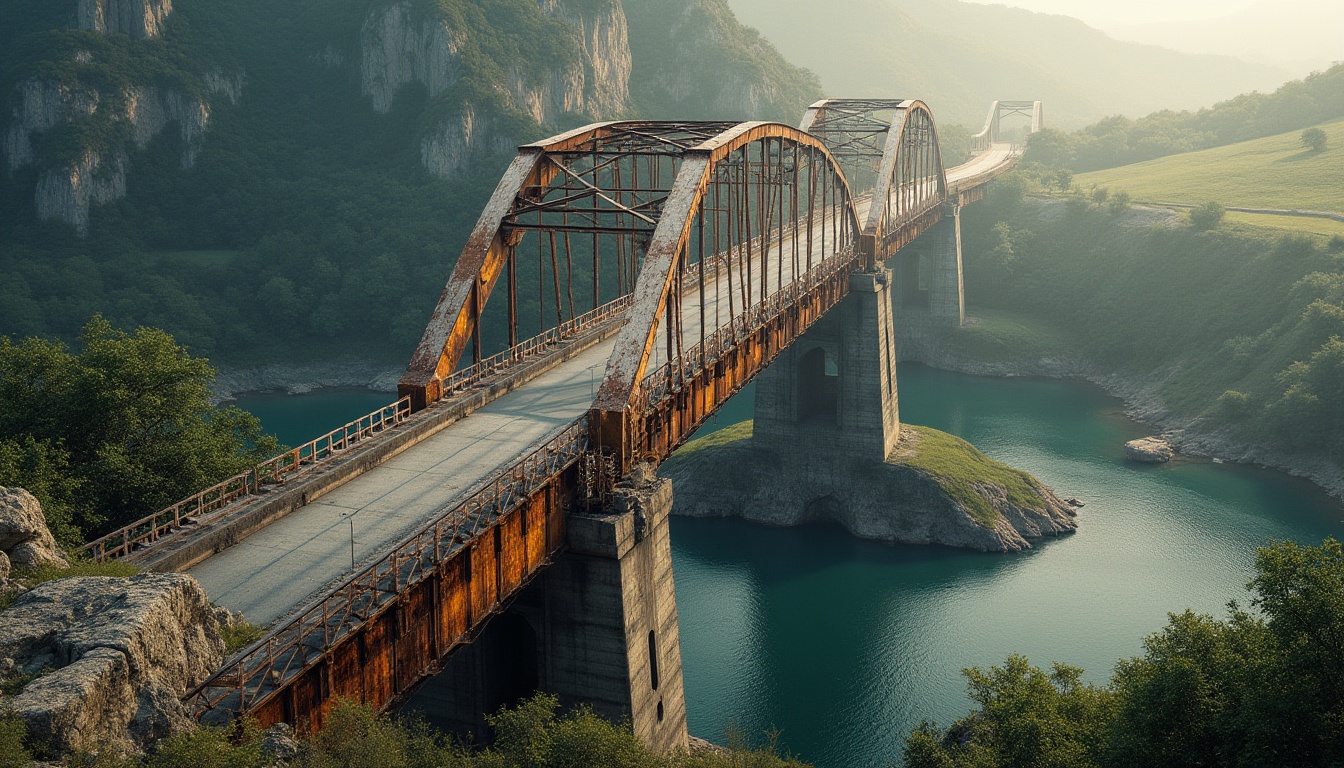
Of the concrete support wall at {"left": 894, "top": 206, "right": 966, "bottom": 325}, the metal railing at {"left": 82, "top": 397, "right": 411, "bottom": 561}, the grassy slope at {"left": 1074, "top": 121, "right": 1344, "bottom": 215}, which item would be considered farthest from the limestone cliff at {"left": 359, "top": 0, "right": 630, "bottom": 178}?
the metal railing at {"left": 82, "top": 397, "right": 411, "bottom": 561}

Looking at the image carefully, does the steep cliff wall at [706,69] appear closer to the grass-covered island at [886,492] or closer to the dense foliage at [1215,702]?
the grass-covered island at [886,492]

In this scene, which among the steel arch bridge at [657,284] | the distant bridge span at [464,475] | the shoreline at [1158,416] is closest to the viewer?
the distant bridge span at [464,475]

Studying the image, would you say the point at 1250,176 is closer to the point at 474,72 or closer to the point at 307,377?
the point at 474,72

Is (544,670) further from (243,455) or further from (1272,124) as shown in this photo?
(1272,124)

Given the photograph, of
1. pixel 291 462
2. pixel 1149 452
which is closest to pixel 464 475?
pixel 291 462

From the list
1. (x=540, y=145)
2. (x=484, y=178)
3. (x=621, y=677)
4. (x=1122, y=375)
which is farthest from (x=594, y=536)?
(x=484, y=178)

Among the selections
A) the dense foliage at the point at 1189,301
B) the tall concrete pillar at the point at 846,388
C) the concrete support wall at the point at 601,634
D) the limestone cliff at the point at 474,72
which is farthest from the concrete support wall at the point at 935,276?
the concrete support wall at the point at 601,634
